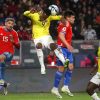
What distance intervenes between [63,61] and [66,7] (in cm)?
888

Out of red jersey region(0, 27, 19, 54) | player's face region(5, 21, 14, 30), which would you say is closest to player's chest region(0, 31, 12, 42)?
red jersey region(0, 27, 19, 54)

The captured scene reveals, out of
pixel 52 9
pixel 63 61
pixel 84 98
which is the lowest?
pixel 84 98

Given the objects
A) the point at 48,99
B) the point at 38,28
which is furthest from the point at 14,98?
the point at 38,28

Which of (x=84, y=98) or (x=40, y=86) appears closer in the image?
(x=84, y=98)

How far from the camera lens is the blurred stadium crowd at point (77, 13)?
2288cm

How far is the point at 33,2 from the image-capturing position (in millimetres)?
24469

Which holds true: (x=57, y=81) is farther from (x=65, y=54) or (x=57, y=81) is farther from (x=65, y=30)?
(x=65, y=30)

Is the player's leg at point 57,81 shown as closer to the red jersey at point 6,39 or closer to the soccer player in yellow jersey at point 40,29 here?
the soccer player in yellow jersey at point 40,29

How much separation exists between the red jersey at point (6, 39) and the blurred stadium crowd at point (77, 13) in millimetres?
4525

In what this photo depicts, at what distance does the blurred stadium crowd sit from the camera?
2288 cm

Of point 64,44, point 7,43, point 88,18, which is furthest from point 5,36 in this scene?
point 88,18

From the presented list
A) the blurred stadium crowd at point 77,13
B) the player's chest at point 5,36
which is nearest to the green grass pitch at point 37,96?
the player's chest at point 5,36

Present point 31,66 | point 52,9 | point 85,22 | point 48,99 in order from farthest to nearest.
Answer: point 85,22
point 31,66
point 52,9
point 48,99

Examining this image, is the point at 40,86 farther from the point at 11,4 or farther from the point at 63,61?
the point at 11,4
